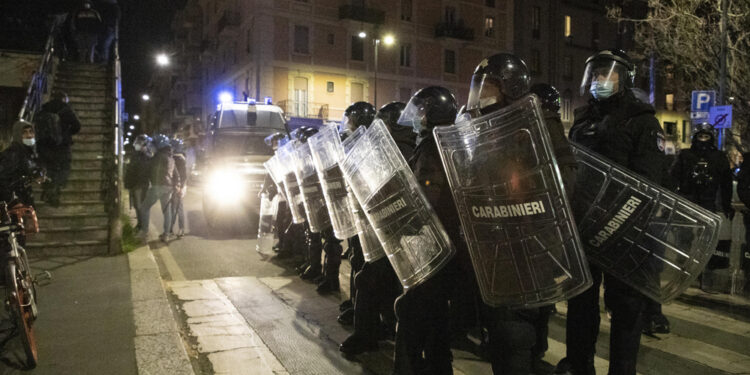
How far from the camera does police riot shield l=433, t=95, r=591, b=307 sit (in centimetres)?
225

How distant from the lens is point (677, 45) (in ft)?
56.1

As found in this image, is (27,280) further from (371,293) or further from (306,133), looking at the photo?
(306,133)

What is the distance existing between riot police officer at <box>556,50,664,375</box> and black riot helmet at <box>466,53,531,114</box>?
89cm

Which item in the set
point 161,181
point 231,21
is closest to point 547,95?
point 161,181

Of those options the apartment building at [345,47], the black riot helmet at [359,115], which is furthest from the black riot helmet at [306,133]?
the apartment building at [345,47]

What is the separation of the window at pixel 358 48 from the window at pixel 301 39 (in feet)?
10.8

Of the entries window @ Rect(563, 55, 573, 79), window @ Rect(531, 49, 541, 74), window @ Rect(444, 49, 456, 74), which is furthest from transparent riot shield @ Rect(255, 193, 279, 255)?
window @ Rect(563, 55, 573, 79)

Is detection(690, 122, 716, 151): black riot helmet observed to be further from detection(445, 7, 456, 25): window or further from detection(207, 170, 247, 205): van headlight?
detection(445, 7, 456, 25): window

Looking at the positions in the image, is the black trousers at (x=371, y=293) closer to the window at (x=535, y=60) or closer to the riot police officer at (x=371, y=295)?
the riot police officer at (x=371, y=295)

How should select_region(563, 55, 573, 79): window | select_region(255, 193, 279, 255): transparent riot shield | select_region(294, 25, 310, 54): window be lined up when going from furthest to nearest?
select_region(563, 55, 573, 79): window → select_region(294, 25, 310, 54): window → select_region(255, 193, 279, 255): transparent riot shield

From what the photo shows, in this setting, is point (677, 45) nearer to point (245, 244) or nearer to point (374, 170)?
point (245, 244)

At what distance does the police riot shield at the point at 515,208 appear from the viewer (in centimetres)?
225

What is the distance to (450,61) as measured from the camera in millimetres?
38719

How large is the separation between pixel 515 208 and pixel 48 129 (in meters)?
8.60
